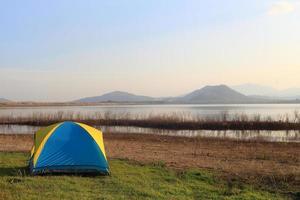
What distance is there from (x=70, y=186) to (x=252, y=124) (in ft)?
84.7

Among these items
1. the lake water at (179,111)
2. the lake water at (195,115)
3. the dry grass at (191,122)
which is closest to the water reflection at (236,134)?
the lake water at (195,115)

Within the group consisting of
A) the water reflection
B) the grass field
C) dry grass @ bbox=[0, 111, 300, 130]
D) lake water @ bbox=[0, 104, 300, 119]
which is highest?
lake water @ bbox=[0, 104, 300, 119]

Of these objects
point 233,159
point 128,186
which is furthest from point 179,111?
Result: point 128,186

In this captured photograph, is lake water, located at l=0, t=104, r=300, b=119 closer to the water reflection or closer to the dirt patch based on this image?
the water reflection

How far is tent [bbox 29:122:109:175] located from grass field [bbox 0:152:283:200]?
36 centimetres

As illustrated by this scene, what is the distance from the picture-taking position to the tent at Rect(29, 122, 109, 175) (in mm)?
10969

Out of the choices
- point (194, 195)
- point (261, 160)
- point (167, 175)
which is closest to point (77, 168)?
point (167, 175)

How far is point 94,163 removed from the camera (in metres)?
11.0

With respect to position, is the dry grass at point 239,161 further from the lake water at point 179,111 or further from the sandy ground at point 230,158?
the lake water at point 179,111

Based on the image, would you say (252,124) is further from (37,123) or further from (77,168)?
(77,168)

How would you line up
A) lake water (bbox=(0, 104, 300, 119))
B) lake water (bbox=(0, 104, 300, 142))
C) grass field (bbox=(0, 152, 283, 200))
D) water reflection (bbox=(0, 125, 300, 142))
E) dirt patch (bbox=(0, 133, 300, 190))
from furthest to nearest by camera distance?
1. lake water (bbox=(0, 104, 300, 119))
2. lake water (bbox=(0, 104, 300, 142))
3. water reflection (bbox=(0, 125, 300, 142))
4. dirt patch (bbox=(0, 133, 300, 190))
5. grass field (bbox=(0, 152, 283, 200))

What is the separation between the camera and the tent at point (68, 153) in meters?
11.0

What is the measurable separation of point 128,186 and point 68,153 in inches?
89.5

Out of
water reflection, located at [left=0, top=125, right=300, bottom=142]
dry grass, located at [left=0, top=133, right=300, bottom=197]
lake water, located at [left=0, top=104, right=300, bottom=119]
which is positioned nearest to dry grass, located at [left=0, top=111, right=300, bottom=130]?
water reflection, located at [left=0, top=125, right=300, bottom=142]
